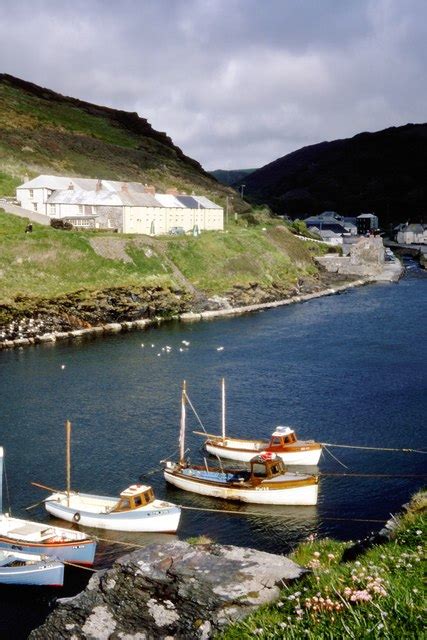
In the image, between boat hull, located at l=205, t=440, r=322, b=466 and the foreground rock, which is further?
boat hull, located at l=205, t=440, r=322, b=466

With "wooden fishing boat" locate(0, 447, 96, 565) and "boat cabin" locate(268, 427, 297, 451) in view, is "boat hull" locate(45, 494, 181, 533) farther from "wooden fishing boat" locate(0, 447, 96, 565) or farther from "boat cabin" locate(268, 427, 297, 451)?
"boat cabin" locate(268, 427, 297, 451)

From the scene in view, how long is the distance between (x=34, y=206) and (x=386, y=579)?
146 metres

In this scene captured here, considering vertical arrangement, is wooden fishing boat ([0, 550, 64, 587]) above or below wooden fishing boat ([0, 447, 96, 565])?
below

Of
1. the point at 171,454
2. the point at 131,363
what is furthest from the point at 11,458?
the point at 131,363

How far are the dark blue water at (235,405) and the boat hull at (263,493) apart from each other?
0.55 m

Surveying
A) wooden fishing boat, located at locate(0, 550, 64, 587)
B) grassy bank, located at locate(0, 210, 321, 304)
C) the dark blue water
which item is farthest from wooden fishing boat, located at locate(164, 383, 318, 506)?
grassy bank, located at locate(0, 210, 321, 304)

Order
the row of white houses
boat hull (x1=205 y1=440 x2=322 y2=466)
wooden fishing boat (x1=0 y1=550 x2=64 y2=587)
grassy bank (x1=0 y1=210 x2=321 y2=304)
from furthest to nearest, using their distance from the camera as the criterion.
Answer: the row of white houses → grassy bank (x1=0 y1=210 x2=321 y2=304) → boat hull (x1=205 y1=440 x2=322 y2=466) → wooden fishing boat (x1=0 y1=550 x2=64 y2=587)

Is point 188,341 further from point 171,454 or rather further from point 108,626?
point 108,626

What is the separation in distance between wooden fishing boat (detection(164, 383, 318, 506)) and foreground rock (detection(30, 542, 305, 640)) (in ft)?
105

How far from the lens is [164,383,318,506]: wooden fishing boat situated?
143 feet

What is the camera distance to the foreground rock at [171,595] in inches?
435

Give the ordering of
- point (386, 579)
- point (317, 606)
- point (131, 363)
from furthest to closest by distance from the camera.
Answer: point (131, 363) < point (386, 579) < point (317, 606)

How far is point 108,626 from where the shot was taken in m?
11.5

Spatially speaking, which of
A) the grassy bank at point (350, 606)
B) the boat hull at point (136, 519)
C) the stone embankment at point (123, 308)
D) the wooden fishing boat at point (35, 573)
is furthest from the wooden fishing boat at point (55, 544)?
the stone embankment at point (123, 308)
